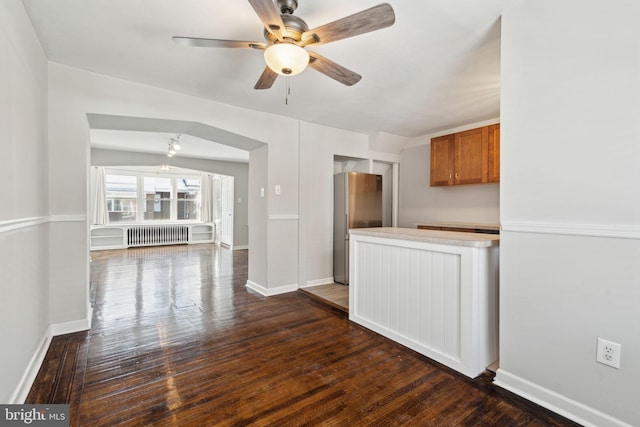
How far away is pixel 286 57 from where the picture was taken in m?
1.68

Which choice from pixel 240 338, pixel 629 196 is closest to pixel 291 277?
pixel 240 338

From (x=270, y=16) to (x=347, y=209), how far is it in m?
2.93

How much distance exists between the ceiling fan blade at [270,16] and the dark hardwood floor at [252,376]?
2135 mm

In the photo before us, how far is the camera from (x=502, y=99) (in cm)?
187

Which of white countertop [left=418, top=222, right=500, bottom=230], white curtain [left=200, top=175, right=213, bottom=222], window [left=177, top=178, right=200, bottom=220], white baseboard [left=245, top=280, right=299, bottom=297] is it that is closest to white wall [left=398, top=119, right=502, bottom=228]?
white countertop [left=418, top=222, right=500, bottom=230]

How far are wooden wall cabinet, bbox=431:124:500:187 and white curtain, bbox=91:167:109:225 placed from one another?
767 centimetres

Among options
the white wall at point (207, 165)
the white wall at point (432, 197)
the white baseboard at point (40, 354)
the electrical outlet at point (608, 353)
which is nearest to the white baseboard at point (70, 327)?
the white baseboard at point (40, 354)

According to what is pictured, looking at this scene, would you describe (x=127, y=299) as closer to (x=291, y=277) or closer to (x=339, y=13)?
(x=291, y=277)

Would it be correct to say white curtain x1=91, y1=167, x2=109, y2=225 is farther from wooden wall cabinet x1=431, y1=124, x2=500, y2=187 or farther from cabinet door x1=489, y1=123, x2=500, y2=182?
cabinet door x1=489, y1=123, x2=500, y2=182

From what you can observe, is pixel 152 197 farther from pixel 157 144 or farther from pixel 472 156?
pixel 472 156

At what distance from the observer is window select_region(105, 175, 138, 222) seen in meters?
7.45

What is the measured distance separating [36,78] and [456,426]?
142 inches

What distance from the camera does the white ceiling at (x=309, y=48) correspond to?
5.92ft

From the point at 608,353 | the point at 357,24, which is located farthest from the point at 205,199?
the point at 608,353
